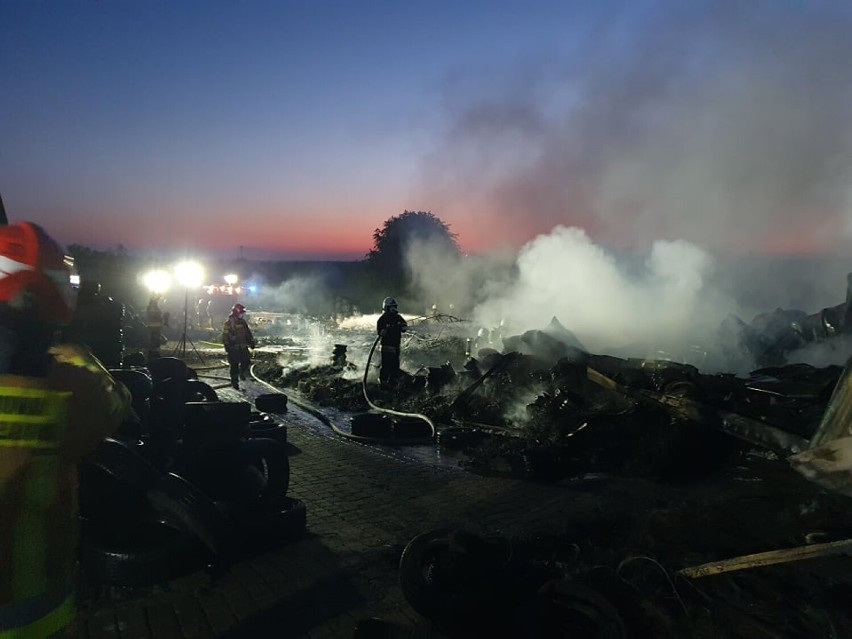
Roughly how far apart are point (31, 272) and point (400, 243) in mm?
48686

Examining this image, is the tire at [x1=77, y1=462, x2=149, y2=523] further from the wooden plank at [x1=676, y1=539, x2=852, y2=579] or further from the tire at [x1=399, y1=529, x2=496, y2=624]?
the wooden plank at [x1=676, y1=539, x2=852, y2=579]

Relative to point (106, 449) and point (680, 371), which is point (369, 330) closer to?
point (680, 371)

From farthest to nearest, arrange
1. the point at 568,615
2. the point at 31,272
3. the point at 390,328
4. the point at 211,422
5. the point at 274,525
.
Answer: the point at 390,328, the point at 211,422, the point at 274,525, the point at 568,615, the point at 31,272

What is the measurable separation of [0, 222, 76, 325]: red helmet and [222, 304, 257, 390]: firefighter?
11481 mm

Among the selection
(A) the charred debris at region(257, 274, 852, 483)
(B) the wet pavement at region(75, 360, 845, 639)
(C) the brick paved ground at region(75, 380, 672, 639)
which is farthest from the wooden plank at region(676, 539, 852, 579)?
(C) the brick paved ground at region(75, 380, 672, 639)

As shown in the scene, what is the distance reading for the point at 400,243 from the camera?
50.2m

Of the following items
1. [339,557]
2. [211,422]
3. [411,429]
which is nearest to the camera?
[339,557]

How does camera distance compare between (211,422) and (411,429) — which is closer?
(211,422)

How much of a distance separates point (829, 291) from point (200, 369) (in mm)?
25014

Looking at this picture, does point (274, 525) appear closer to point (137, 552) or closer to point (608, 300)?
point (137, 552)

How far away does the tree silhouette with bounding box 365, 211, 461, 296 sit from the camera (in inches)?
1842

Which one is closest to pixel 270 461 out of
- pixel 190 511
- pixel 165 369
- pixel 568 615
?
pixel 190 511

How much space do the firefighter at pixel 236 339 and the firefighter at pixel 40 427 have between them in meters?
11.5

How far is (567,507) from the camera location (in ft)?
18.7
